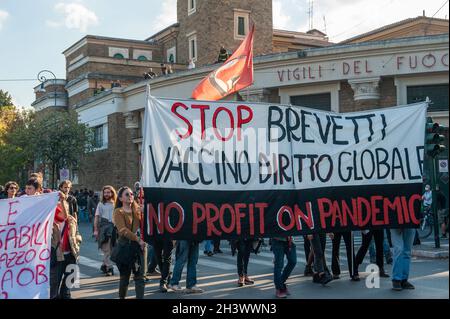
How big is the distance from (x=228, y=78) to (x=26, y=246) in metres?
7.14

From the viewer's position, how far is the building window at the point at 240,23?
4142 centimetres

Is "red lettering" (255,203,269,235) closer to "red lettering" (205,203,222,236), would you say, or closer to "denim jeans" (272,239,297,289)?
"denim jeans" (272,239,297,289)

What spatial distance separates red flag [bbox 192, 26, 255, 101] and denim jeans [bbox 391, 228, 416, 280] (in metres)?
5.15

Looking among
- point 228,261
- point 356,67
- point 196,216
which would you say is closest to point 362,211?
point 196,216

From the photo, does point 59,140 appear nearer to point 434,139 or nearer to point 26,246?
point 434,139

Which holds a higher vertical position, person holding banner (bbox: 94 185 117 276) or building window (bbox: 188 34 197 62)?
building window (bbox: 188 34 197 62)

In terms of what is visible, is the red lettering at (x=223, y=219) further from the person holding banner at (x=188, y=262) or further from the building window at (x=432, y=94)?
the building window at (x=432, y=94)

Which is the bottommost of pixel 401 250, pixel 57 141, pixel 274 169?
pixel 401 250

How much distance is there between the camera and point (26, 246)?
266 inches

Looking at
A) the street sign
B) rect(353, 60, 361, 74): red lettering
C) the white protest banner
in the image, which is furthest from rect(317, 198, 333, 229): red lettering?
rect(353, 60, 361, 74): red lettering

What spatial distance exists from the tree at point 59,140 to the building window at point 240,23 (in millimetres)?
13051

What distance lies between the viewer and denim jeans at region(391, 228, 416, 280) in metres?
8.41

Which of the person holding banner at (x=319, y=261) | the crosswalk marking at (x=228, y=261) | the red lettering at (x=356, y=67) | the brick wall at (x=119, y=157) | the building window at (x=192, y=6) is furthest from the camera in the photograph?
the building window at (x=192, y=6)

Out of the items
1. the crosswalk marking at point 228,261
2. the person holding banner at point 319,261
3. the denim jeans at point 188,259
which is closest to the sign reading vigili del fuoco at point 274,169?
the person holding banner at point 319,261
